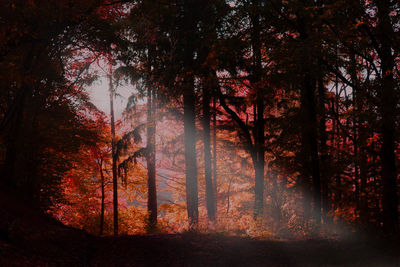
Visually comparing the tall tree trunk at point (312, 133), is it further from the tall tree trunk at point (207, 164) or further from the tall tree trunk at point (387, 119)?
the tall tree trunk at point (207, 164)

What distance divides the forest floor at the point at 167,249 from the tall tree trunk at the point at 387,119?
1.72m

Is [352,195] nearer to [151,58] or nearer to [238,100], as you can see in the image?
[238,100]

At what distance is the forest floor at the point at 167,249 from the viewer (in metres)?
6.09

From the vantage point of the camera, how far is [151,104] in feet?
58.1

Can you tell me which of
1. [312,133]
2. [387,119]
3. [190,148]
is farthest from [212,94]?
[387,119]

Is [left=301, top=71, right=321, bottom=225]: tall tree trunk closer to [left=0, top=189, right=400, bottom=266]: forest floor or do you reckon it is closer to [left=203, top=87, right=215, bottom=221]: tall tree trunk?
[left=0, top=189, right=400, bottom=266]: forest floor

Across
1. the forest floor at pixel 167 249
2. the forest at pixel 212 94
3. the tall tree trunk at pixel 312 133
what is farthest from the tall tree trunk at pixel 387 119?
the tall tree trunk at pixel 312 133

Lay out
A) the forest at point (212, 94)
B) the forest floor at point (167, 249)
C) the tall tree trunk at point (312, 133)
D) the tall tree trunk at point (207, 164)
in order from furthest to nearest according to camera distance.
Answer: the tall tree trunk at point (207, 164) < the tall tree trunk at point (312, 133) < the forest at point (212, 94) < the forest floor at point (167, 249)

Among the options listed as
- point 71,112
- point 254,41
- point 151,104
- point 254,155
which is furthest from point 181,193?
point 254,41

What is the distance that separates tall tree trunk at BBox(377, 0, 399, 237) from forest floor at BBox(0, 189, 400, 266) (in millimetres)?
1717

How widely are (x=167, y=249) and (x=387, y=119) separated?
249 inches

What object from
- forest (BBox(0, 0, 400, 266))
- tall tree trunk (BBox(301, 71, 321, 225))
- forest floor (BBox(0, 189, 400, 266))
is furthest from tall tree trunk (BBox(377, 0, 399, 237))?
tall tree trunk (BBox(301, 71, 321, 225))

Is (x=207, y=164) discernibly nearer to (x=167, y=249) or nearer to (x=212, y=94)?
(x=212, y=94)

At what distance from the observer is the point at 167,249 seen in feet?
23.4
